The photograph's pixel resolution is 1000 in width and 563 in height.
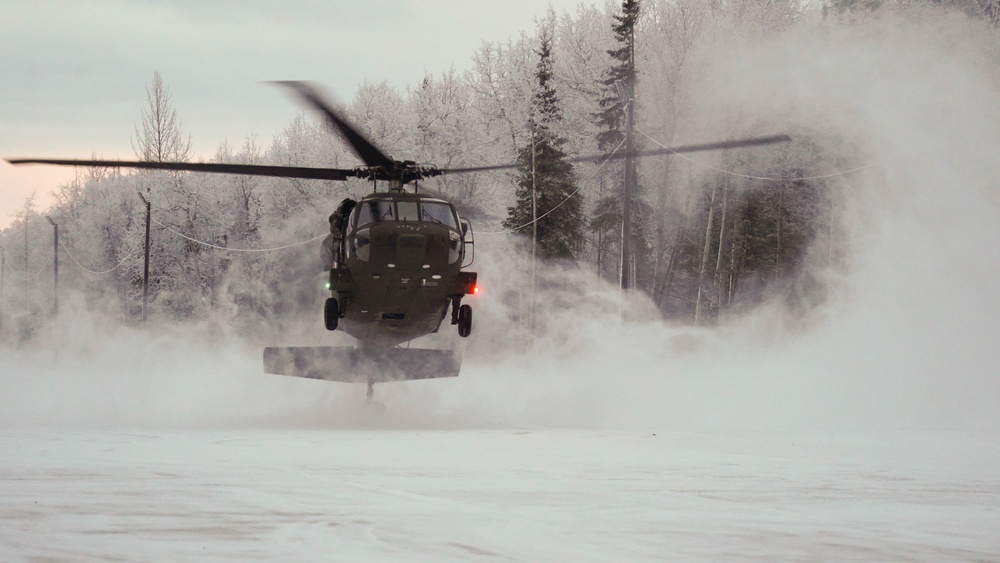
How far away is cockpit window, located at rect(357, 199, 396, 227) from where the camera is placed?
17.5 meters

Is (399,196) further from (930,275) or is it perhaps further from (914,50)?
(914,50)

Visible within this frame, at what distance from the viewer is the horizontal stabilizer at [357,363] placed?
18922mm

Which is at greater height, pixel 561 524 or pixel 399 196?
pixel 399 196

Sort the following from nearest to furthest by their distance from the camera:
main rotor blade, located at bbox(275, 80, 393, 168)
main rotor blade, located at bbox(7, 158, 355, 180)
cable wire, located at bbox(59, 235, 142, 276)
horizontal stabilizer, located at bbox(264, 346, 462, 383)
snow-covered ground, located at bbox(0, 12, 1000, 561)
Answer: snow-covered ground, located at bbox(0, 12, 1000, 561), main rotor blade, located at bbox(275, 80, 393, 168), main rotor blade, located at bbox(7, 158, 355, 180), horizontal stabilizer, located at bbox(264, 346, 462, 383), cable wire, located at bbox(59, 235, 142, 276)

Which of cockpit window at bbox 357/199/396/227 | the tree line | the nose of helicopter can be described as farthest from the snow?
the tree line

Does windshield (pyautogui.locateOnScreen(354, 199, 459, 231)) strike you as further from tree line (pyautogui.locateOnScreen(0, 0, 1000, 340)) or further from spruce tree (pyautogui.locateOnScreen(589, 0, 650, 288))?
spruce tree (pyautogui.locateOnScreen(589, 0, 650, 288))

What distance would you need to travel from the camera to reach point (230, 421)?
828 inches

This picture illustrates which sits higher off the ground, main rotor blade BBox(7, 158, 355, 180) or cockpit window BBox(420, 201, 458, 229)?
main rotor blade BBox(7, 158, 355, 180)

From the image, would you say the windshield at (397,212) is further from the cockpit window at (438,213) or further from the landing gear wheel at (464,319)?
the landing gear wheel at (464,319)

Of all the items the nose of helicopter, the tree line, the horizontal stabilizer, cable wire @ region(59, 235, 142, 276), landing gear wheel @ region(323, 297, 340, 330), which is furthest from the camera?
cable wire @ region(59, 235, 142, 276)

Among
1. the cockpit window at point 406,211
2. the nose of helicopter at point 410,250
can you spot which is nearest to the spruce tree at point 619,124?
the cockpit window at point 406,211

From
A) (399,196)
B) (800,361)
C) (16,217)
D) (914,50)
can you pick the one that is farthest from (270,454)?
(16,217)

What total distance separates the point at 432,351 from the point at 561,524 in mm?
10216

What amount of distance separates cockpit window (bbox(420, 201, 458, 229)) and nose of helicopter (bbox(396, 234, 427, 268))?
1.41ft
